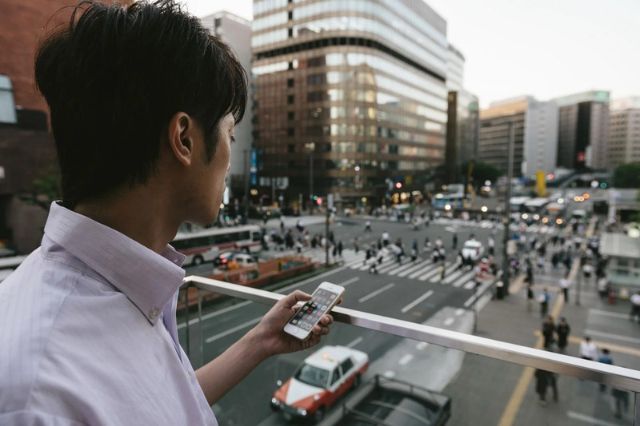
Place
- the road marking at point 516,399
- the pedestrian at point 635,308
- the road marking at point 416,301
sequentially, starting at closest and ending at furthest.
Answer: the road marking at point 516,399, the pedestrian at point 635,308, the road marking at point 416,301

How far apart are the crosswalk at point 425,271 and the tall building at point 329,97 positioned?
29693 mm

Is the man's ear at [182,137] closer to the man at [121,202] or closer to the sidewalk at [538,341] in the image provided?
the man at [121,202]

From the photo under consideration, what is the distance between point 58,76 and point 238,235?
2420 centimetres

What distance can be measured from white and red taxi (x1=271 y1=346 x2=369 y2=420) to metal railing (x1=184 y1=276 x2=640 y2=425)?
5481mm

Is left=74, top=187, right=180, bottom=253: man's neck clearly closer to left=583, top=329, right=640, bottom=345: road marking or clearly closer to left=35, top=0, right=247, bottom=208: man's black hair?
left=35, top=0, right=247, bottom=208: man's black hair

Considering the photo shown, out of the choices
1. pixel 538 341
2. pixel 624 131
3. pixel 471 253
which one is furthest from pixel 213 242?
pixel 624 131

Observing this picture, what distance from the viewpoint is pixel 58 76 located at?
95 cm

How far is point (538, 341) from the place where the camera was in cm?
1336

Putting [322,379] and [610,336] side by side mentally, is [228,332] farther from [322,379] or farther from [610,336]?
[610,336]

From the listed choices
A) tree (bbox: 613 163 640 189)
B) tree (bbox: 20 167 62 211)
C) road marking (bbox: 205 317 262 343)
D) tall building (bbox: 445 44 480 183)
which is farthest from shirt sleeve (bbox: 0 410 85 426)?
tall building (bbox: 445 44 480 183)

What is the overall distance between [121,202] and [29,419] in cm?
51

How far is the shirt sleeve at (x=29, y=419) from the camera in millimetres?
567

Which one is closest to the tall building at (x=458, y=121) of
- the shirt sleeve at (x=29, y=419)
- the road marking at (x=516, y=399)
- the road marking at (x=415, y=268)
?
the road marking at (x=415, y=268)

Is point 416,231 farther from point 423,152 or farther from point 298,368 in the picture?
point 423,152
